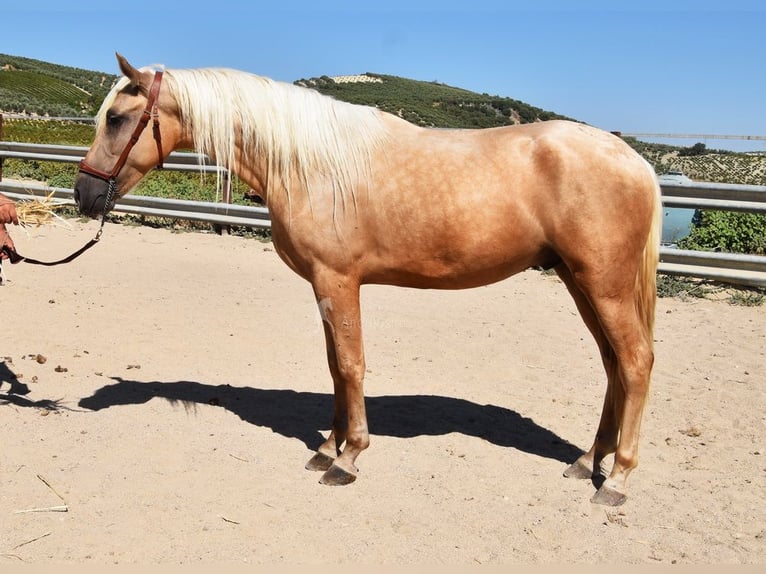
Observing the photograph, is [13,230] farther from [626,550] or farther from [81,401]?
[626,550]

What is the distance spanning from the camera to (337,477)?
138 inches

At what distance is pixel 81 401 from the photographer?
14.6 ft

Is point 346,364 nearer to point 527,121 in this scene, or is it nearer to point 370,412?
point 370,412

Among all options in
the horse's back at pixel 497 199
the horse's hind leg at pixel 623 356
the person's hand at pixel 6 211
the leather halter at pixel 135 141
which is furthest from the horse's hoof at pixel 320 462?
the person's hand at pixel 6 211

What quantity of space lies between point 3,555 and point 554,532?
2.25 meters

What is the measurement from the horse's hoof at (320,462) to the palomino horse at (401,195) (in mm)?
168

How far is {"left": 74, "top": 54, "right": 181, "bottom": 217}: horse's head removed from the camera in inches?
136

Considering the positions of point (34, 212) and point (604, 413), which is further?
point (34, 212)

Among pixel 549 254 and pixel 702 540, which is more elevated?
pixel 549 254

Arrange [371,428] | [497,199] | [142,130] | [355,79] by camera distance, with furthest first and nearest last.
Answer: [355,79] → [371,428] → [142,130] → [497,199]

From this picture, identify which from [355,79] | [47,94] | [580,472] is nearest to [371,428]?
[580,472]

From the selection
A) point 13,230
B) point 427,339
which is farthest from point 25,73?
point 427,339

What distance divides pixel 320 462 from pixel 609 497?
57.7 inches

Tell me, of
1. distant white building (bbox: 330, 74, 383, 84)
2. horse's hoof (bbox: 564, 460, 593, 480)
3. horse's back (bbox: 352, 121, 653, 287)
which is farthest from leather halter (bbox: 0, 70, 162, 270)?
distant white building (bbox: 330, 74, 383, 84)
